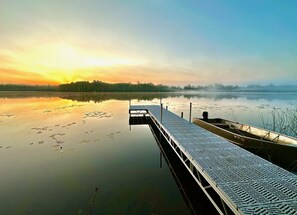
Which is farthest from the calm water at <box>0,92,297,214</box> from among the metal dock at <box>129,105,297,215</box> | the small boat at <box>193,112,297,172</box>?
the small boat at <box>193,112,297,172</box>

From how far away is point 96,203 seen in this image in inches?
193

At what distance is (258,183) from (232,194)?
0.89 m

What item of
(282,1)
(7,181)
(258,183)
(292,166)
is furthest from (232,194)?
(282,1)

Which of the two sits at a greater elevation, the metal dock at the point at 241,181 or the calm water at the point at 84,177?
the metal dock at the point at 241,181

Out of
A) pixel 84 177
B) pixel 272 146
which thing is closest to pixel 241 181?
pixel 272 146

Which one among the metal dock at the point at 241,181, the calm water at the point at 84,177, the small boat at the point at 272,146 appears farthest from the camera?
the small boat at the point at 272,146

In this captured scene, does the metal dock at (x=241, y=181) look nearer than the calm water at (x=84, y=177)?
Yes

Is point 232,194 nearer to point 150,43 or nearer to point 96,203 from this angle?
point 96,203

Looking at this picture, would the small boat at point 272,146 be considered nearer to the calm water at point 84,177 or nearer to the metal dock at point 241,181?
the metal dock at point 241,181

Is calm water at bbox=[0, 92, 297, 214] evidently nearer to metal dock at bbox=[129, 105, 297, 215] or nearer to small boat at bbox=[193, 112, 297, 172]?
metal dock at bbox=[129, 105, 297, 215]

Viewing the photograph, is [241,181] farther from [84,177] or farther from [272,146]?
[84,177]

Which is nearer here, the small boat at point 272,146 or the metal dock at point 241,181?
the metal dock at point 241,181

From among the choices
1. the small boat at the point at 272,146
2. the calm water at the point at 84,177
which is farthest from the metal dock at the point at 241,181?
the small boat at the point at 272,146

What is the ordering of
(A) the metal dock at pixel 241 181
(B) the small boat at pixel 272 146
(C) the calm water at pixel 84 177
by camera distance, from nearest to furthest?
(A) the metal dock at pixel 241 181
(C) the calm water at pixel 84 177
(B) the small boat at pixel 272 146
